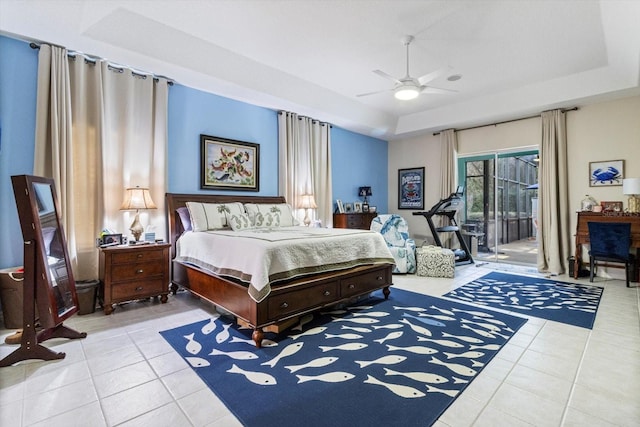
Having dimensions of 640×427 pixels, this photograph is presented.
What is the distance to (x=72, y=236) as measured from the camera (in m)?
3.39

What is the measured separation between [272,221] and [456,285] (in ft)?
9.56

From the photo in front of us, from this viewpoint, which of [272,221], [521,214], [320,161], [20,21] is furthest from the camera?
[521,214]

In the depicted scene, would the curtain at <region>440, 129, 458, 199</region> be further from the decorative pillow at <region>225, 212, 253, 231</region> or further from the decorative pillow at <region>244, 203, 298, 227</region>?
the decorative pillow at <region>225, 212, 253, 231</region>

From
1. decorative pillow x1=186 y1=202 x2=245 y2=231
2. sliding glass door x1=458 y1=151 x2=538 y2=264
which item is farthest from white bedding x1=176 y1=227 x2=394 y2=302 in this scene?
sliding glass door x1=458 y1=151 x2=538 y2=264

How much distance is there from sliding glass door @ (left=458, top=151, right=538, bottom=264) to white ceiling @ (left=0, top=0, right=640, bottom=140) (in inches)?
57.2

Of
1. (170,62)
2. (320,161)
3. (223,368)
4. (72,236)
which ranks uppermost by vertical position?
(170,62)

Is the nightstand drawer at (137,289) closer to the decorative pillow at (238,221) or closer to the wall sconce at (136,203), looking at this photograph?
the wall sconce at (136,203)

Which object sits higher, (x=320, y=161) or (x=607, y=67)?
(x=607, y=67)

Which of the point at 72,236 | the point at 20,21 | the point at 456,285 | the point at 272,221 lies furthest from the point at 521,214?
the point at 20,21

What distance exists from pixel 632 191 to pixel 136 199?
6.83 m

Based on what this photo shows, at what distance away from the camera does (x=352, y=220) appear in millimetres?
6426

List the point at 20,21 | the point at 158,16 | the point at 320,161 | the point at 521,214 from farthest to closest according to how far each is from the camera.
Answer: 1. the point at 521,214
2. the point at 320,161
3. the point at 158,16
4. the point at 20,21

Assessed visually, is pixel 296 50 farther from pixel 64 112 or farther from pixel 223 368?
pixel 223 368

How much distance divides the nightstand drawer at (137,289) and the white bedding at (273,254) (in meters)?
0.41
